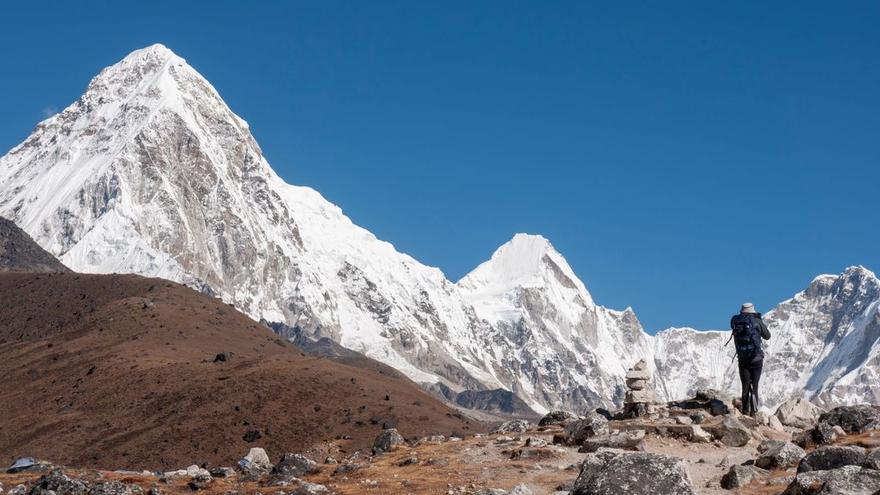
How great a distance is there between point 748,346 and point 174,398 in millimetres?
96928

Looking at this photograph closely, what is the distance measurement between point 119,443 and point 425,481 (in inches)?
3636

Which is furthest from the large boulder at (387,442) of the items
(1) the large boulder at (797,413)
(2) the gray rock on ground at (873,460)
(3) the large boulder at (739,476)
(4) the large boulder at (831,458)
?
(2) the gray rock on ground at (873,460)

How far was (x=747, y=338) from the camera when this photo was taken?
39031mm

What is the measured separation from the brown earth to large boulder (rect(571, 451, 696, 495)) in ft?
226

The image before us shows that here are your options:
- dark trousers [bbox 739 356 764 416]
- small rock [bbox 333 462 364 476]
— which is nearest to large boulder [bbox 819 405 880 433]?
dark trousers [bbox 739 356 764 416]

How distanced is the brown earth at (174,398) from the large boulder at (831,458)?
65967 millimetres

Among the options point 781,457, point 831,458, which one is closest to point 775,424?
point 781,457

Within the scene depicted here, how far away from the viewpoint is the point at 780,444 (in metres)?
31.2

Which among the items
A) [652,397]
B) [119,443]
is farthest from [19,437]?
[652,397]

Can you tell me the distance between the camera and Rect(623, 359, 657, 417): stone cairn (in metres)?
41.1

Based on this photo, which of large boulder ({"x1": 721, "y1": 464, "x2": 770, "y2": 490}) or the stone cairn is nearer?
large boulder ({"x1": 721, "y1": 464, "x2": 770, "y2": 490})

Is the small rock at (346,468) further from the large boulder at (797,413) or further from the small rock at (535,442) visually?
the large boulder at (797,413)

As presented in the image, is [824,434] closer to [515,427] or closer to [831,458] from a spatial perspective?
[831,458]

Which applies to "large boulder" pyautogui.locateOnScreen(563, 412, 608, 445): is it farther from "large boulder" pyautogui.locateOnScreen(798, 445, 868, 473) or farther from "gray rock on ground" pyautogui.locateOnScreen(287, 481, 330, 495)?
"large boulder" pyautogui.locateOnScreen(798, 445, 868, 473)
